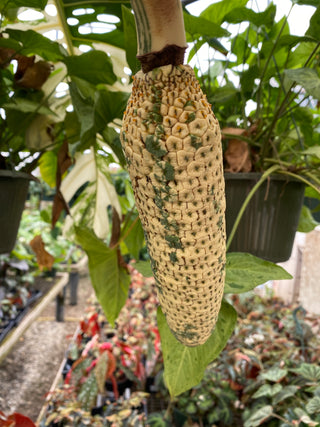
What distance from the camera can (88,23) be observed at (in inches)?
21.8

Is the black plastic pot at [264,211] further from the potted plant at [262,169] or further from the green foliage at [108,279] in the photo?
the green foliage at [108,279]

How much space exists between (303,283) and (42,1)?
1707 millimetres

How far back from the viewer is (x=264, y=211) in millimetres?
486

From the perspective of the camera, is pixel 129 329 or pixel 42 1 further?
pixel 129 329

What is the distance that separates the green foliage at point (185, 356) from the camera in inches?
15.3

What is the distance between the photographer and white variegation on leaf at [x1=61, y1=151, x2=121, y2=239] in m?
0.73

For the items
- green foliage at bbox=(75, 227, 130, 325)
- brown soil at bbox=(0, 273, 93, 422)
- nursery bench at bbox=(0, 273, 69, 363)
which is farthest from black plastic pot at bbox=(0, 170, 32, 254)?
brown soil at bbox=(0, 273, 93, 422)

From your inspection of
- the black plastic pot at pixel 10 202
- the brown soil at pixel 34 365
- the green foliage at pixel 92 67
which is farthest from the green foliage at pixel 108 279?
the brown soil at pixel 34 365

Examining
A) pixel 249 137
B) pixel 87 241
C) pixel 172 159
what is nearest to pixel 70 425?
pixel 87 241

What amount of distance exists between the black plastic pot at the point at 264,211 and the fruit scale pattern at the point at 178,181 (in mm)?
198

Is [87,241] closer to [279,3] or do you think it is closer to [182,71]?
[182,71]

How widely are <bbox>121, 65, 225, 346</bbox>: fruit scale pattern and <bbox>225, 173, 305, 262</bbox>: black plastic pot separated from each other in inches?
7.8

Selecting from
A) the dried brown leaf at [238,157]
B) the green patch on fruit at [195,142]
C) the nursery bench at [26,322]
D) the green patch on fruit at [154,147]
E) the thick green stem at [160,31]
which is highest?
the thick green stem at [160,31]

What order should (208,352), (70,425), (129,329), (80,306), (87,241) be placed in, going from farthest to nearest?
(80,306), (129,329), (70,425), (87,241), (208,352)
